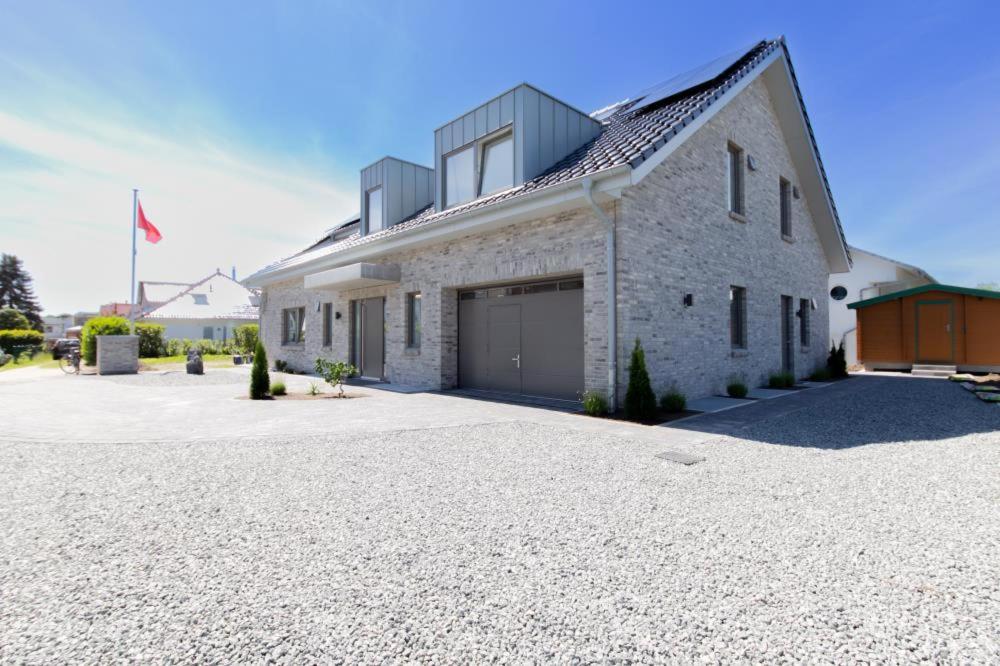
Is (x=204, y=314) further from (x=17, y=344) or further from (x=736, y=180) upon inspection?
(x=736, y=180)

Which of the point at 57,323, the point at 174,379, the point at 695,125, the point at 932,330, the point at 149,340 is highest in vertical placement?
the point at 695,125

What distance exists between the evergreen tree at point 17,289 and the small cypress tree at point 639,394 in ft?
230

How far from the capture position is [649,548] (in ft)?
9.76

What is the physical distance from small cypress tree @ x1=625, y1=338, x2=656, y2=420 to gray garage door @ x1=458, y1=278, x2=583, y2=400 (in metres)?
1.50

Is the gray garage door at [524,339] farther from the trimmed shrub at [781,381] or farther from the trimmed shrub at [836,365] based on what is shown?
the trimmed shrub at [836,365]

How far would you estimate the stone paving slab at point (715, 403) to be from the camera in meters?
8.62

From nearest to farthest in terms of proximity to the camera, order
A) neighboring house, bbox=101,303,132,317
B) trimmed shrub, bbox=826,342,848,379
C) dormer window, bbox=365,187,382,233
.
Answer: trimmed shrub, bbox=826,342,848,379 < dormer window, bbox=365,187,382,233 < neighboring house, bbox=101,303,132,317

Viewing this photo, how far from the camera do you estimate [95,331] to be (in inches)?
698

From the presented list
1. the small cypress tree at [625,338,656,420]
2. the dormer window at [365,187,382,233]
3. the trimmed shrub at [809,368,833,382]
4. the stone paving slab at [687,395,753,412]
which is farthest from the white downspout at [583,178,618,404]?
the trimmed shrub at [809,368,833,382]

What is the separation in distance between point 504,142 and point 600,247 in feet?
14.1

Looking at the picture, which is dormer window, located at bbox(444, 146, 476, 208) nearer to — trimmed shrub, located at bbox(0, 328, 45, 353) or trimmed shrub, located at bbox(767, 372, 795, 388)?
trimmed shrub, located at bbox(767, 372, 795, 388)

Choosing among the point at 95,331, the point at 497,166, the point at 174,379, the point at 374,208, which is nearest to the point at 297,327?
the point at 174,379

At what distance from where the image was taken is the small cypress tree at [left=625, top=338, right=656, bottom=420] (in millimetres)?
7445

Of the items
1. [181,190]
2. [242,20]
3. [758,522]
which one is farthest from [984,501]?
[181,190]
